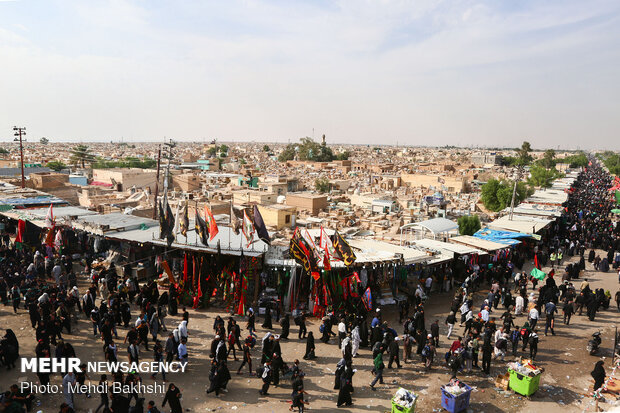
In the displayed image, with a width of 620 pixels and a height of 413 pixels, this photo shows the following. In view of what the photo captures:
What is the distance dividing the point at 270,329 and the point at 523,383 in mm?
6283

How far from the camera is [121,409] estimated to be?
21.3 feet

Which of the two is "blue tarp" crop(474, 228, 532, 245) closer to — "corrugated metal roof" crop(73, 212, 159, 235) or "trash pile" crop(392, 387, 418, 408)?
"trash pile" crop(392, 387, 418, 408)

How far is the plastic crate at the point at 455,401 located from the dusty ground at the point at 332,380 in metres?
0.27

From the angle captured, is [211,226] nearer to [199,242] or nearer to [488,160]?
[199,242]

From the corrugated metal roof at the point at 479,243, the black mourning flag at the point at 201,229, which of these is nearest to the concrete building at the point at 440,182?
the corrugated metal roof at the point at 479,243

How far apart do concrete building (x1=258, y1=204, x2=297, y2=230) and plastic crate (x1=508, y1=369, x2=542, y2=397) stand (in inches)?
731

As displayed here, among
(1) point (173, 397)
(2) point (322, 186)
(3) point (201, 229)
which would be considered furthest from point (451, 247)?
(2) point (322, 186)

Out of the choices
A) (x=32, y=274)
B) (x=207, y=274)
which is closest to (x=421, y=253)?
(x=207, y=274)

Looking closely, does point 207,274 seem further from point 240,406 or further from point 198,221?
point 240,406

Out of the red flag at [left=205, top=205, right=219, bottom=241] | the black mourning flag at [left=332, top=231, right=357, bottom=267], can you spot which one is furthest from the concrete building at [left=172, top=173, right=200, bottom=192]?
the black mourning flag at [left=332, top=231, right=357, bottom=267]

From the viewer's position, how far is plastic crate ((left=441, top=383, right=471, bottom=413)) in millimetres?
7641

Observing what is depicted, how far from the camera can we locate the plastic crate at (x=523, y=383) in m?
8.34

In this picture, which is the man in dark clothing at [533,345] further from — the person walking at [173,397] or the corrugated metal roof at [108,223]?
the corrugated metal roof at [108,223]

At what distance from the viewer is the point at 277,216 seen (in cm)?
2577
